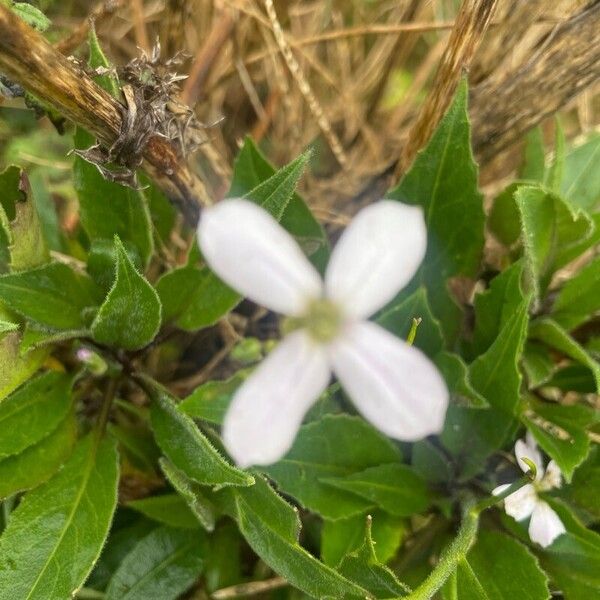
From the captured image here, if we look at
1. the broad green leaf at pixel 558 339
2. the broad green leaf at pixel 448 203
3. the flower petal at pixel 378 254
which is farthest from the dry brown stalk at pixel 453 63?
the flower petal at pixel 378 254

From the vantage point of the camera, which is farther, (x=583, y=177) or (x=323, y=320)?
(x=583, y=177)

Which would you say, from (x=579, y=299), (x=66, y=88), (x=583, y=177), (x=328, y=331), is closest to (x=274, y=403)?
(x=328, y=331)

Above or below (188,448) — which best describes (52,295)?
above

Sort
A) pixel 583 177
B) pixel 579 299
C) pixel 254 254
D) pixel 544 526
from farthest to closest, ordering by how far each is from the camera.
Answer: pixel 583 177 → pixel 579 299 → pixel 544 526 → pixel 254 254

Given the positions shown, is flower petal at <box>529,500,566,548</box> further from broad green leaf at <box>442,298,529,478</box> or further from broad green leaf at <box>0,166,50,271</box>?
broad green leaf at <box>0,166,50,271</box>

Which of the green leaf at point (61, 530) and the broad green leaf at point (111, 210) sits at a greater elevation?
the broad green leaf at point (111, 210)

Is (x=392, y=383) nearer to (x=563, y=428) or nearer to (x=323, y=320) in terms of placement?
(x=323, y=320)

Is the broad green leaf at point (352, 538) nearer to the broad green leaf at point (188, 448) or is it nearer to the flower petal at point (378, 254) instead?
the broad green leaf at point (188, 448)
